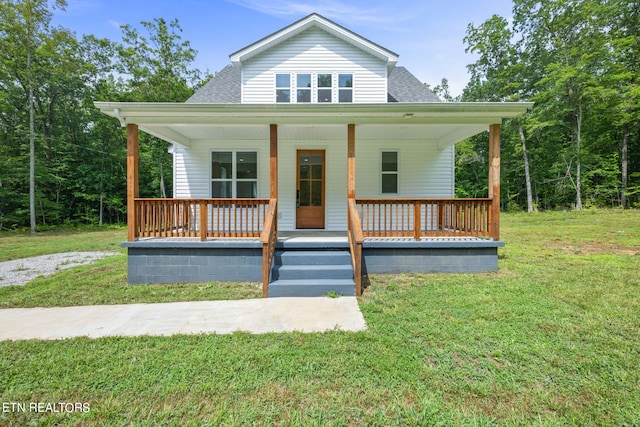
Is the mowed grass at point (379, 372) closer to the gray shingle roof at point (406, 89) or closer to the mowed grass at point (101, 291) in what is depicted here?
the mowed grass at point (101, 291)

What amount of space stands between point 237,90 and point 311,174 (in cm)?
381

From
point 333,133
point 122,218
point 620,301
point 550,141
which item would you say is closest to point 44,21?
point 122,218

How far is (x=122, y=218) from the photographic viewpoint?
2072cm

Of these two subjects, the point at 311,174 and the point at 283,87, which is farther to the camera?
the point at 283,87

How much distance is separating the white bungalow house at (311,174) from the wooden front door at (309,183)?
0.03 metres

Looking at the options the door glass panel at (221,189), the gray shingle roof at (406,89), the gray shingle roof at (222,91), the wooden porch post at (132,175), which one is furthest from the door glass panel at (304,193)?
the wooden porch post at (132,175)

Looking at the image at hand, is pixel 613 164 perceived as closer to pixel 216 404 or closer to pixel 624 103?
pixel 624 103

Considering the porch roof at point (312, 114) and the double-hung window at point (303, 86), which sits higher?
the double-hung window at point (303, 86)

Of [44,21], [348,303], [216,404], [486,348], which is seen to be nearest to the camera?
[216,404]

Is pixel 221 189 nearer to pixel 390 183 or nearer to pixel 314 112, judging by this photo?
pixel 314 112

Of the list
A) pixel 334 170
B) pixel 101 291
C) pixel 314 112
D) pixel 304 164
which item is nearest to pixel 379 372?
pixel 314 112

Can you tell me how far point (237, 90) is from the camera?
29.9 feet

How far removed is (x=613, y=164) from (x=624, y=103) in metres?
3.60

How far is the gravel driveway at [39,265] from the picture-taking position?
235 inches
